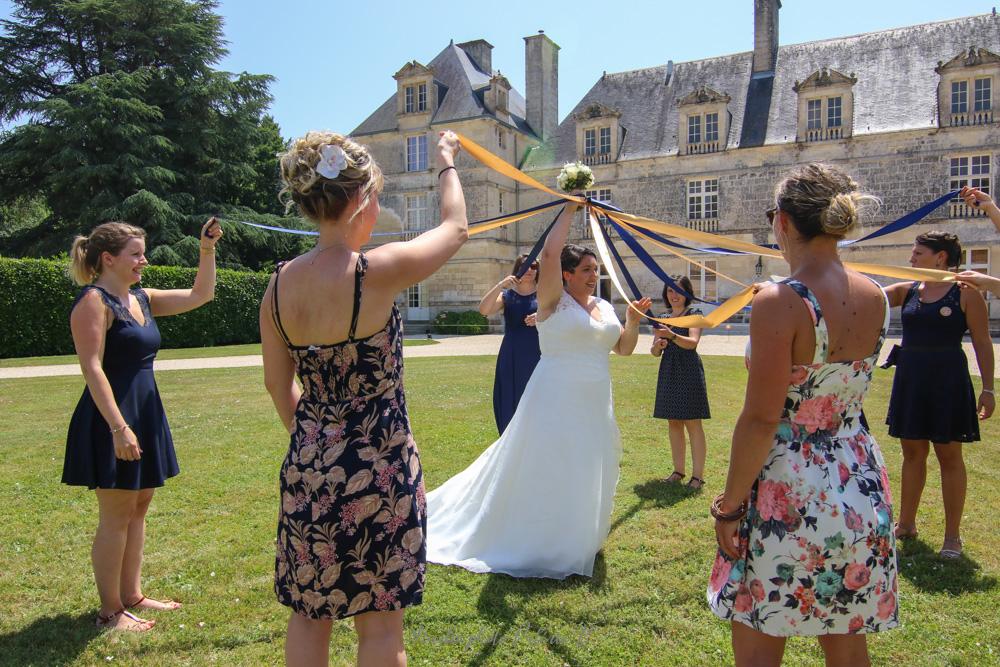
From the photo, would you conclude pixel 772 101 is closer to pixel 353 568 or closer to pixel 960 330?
pixel 960 330

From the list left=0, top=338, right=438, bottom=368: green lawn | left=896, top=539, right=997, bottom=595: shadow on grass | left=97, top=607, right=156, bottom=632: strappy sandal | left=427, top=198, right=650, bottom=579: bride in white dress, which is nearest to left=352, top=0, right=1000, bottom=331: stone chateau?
left=0, top=338, right=438, bottom=368: green lawn

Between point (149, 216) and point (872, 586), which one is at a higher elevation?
point (149, 216)

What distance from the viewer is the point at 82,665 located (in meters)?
3.29

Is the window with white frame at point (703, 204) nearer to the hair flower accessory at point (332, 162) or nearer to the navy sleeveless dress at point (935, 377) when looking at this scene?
the navy sleeveless dress at point (935, 377)

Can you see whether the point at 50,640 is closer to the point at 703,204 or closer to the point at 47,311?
the point at 47,311

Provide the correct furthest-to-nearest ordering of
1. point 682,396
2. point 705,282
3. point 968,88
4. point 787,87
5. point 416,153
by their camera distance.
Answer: point 416,153 < point 787,87 < point 705,282 < point 968,88 < point 682,396

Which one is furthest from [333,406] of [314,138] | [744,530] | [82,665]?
[82,665]

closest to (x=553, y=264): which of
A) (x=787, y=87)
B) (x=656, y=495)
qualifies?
(x=656, y=495)

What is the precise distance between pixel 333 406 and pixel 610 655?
6.87 ft

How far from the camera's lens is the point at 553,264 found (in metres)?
4.37

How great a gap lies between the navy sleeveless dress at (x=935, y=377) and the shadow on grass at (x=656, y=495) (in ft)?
5.97

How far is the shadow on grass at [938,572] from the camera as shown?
409cm

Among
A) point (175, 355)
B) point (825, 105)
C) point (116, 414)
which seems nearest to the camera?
point (116, 414)

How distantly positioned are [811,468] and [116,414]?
3.24m
